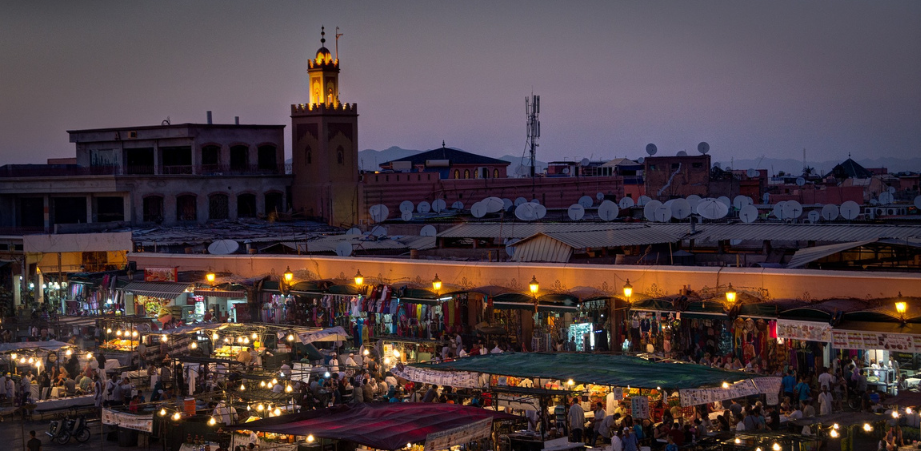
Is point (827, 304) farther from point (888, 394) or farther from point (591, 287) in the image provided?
point (591, 287)

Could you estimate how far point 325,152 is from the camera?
5759 cm

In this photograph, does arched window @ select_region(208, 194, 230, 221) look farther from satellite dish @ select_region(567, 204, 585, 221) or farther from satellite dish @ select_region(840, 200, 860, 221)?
satellite dish @ select_region(840, 200, 860, 221)

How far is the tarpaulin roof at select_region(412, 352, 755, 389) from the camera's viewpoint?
17797mm

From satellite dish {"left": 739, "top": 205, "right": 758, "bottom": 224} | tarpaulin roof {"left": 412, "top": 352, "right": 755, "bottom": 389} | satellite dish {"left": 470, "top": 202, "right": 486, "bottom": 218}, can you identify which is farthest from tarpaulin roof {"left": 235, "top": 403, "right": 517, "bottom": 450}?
satellite dish {"left": 470, "top": 202, "right": 486, "bottom": 218}

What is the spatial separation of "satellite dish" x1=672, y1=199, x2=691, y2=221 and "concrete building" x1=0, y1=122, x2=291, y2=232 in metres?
26.8

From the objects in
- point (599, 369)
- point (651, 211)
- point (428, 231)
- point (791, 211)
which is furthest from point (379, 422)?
point (791, 211)

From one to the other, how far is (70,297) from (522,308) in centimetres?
2033

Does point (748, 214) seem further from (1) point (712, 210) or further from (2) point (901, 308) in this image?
(2) point (901, 308)

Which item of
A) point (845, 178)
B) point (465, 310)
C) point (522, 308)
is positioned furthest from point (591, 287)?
point (845, 178)

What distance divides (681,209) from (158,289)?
1878 cm

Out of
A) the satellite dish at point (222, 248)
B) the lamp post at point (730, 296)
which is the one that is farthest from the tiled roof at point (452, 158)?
the lamp post at point (730, 296)

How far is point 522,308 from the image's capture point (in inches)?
1057

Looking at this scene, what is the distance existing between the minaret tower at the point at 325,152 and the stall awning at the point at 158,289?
23.1 meters

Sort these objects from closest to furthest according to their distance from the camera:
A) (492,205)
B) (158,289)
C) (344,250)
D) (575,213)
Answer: (158,289) < (344,250) < (575,213) < (492,205)
